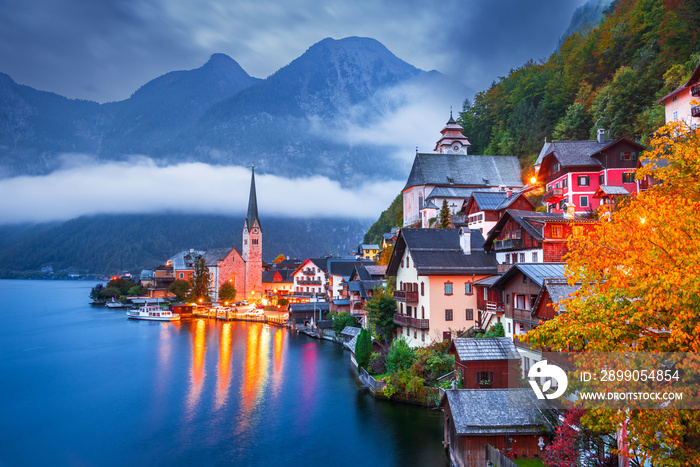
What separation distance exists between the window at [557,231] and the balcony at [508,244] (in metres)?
2.66

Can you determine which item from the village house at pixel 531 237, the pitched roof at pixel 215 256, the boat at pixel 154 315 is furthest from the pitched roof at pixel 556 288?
the pitched roof at pixel 215 256

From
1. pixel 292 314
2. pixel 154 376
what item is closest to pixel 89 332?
pixel 292 314

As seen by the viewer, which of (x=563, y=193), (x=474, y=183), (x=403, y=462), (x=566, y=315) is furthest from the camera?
(x=474, y=183)

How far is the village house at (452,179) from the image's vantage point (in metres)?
76.8

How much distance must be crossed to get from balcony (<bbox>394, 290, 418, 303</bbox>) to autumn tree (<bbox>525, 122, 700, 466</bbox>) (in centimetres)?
2532

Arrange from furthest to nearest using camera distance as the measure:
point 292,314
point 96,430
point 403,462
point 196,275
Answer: point 196,275
point 292,314
point 96,430
point 403,462

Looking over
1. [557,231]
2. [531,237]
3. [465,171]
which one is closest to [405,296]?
[531,237]

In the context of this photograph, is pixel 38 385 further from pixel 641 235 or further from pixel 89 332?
pixel 641 235

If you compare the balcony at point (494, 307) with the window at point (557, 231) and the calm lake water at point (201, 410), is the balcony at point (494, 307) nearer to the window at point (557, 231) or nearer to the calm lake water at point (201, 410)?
the window at point (557, 231)

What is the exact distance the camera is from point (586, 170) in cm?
4547

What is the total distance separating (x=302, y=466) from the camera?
23984 mm

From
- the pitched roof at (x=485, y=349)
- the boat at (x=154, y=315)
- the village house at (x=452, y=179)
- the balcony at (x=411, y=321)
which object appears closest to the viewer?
the pitched roof at (x=485, y=349)

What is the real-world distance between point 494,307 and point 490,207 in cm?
1615

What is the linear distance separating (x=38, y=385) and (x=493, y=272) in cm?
4138
